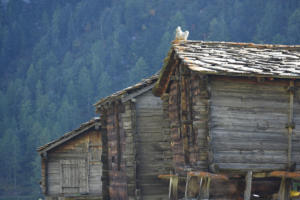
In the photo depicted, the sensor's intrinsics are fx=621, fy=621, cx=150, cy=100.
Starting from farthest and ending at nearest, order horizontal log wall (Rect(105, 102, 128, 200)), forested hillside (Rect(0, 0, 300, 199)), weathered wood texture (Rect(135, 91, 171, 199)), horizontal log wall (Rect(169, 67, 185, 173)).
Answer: forested hillside (Rect(0, 0, 300, 199)) < horizontal log wall (Rect(105, 102, 128, 200)) < weathered wood texture (Rect(135, 91, 171, 199)) < horizontal log wall (Rect(169, 67, 185, 173))

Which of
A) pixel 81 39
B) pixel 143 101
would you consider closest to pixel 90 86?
pixel 81 39

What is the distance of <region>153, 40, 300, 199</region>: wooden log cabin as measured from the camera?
15469 millimetres

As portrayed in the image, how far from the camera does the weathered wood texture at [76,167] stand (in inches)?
1136

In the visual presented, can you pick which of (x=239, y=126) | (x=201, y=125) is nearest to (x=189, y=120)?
(x=201, y=125)

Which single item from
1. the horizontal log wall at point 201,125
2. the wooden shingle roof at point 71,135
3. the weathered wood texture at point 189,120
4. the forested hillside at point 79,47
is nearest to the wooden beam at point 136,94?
the weathered wood texture at point 189,120

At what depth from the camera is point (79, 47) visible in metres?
154

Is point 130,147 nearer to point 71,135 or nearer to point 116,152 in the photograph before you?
point 116,152

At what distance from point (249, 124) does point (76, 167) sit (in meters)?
14.7

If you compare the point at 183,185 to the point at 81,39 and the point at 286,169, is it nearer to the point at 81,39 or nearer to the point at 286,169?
the point at 286,169

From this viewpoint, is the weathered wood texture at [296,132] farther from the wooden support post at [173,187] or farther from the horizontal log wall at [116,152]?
the horizontal log wall at [116,152]

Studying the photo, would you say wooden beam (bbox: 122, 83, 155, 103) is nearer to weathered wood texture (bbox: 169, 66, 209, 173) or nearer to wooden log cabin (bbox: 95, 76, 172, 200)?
wooden log cabin (bbox: 95, 76, 172, 200)

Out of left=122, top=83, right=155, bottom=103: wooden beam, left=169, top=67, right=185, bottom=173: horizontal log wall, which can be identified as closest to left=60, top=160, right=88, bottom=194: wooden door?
left=122, top=83, right=155, bottom=103: wooden beam

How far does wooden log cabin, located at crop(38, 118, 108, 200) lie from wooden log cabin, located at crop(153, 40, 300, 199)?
12485 mm

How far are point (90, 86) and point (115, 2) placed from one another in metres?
44.5
